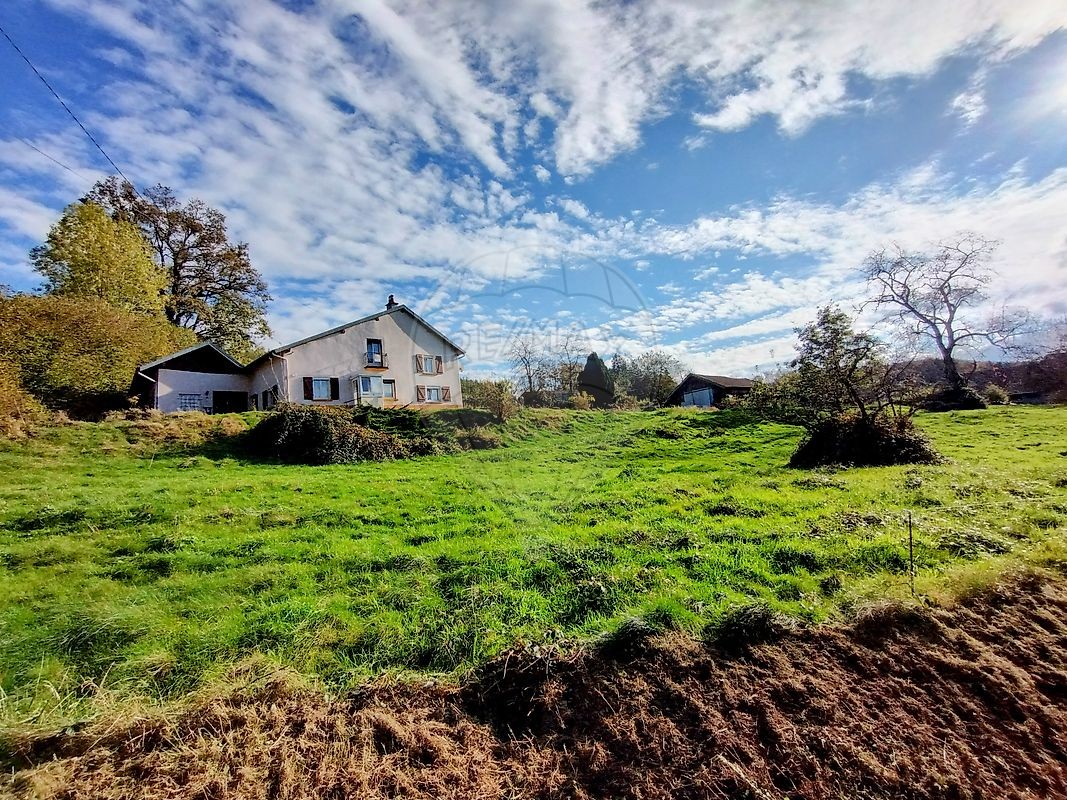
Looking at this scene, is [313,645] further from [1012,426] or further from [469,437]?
[1012,426]

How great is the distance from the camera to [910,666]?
10.4 ft

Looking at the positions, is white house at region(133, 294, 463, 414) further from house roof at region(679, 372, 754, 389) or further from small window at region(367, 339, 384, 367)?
house roof at region(679, 372, 754, 389)

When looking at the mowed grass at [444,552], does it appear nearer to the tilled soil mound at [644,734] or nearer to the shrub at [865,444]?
the tilled soil mound at [644,734]

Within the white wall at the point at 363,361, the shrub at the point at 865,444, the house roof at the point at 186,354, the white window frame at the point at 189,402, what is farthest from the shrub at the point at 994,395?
the white window frame at the point at 189,402

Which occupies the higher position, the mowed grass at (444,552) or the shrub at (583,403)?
the shrub at (583,403)

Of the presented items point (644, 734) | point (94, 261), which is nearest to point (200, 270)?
point (94, 261)

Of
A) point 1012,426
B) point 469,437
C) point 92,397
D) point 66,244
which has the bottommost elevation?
point 1012,426

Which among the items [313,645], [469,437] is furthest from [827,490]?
[469,437]

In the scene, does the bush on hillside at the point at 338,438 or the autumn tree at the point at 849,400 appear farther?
the bush on hillside at the point at 338,438

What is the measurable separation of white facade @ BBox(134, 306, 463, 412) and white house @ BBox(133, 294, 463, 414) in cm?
5

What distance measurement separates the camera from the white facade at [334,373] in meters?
24.9

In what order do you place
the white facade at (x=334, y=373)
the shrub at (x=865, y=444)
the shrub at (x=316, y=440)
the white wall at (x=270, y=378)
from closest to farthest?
the shrub at (x=865, y=444)
the shrub at (x=316, y=440)
the white facade at (x=334, y=373)
the white wall at (x=270, y=378)

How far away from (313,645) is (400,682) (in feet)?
3.58

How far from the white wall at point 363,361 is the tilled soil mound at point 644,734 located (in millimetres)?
22804
